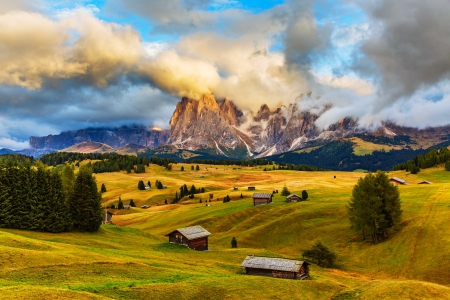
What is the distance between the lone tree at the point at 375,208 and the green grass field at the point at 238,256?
2.86 m

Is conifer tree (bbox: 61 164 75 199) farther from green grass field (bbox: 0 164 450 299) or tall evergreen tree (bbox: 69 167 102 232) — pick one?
green grass field (bbox: 0 164 450 299)

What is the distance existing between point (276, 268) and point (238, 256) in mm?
13655

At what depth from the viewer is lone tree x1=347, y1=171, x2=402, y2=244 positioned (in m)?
73.6

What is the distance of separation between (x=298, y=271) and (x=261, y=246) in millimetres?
32596

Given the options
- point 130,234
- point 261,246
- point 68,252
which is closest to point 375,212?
point 261,246

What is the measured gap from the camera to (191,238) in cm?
7156

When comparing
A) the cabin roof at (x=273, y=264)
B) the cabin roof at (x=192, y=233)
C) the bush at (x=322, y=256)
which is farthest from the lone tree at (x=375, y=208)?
the cabin roof at (x=192, y=233)

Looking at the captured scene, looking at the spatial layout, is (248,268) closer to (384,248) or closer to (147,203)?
(384,248)

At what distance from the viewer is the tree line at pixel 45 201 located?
2372 inches

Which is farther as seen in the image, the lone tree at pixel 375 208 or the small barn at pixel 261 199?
the small barn at pixel 261 199

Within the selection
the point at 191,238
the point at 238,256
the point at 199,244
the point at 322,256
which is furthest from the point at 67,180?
the point at 322,256

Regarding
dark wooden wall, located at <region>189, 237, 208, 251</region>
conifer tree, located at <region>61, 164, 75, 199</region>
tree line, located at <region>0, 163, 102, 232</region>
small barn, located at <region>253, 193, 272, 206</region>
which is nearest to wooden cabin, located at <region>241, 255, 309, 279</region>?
dark wooden wall, located at <region>189, 237, 208, 251</region>

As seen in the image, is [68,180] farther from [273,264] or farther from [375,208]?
[375,208]

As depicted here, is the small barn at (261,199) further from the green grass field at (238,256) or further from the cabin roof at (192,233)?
the cabin roof at (192,233)
